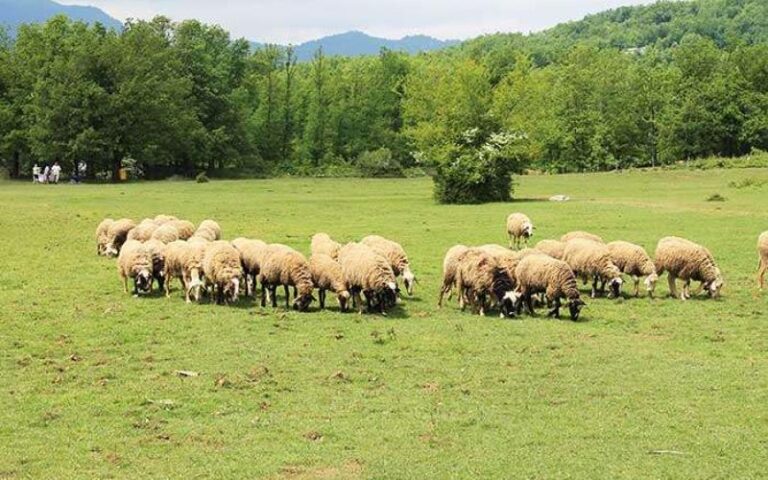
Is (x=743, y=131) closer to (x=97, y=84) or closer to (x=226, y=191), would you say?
(x=226, y=191)

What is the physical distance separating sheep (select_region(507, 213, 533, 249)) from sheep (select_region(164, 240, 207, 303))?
Answer: 12573 mm

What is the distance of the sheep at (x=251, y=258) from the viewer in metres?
19.7

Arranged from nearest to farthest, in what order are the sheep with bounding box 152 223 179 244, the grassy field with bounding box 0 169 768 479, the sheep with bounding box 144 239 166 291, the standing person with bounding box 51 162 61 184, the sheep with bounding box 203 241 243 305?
1. the grassy field with bounding box 0 169 768 479
2. the sheep with bounding box 203 241 243 305
3. the sheep with bounding box 144 239 166 291
4. the sheep with bounding box 152 223 179 244
5. the standing person with bounding box 51 162 61 184

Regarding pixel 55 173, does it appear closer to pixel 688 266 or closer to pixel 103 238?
pixel 103 238

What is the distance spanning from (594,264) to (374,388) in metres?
9.32

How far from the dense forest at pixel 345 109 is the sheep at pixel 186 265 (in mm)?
31236

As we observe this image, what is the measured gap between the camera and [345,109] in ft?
332

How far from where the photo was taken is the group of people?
70.1 m

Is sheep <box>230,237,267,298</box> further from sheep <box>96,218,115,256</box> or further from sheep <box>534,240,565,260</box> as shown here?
sheep <box>96,218,115,256</box>

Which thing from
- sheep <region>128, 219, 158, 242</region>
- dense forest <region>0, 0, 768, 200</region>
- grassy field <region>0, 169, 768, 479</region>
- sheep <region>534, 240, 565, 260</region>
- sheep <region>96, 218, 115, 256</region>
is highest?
dense forest <region>0, 0, 768, 200</region>

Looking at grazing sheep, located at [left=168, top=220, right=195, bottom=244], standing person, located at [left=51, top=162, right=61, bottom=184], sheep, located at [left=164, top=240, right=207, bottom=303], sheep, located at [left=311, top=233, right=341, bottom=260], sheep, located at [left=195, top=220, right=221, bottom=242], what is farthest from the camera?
standing person, located at [left=51, top=162, right=61, bottom=184]

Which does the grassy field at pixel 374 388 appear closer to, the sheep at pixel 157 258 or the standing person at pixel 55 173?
the sheep at pixel 157 258

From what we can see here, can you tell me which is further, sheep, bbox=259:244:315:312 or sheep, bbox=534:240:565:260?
sheep, bbox=534:240:565:260

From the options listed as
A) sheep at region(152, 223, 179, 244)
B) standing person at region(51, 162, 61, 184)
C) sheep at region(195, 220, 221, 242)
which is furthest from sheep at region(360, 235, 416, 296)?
standing person at region(51, 162, 61, 184)
